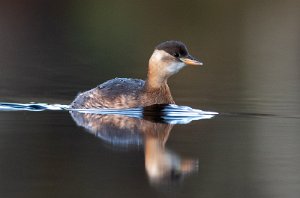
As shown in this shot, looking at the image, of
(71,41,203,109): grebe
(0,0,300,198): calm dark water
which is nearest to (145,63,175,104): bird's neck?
(71,41,203,109): grebe

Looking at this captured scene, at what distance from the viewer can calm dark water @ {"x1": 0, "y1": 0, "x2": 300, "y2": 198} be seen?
29.1 feet

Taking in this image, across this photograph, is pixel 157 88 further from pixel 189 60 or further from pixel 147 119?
pixel 147 119

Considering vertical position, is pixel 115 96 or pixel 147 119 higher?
pixel 115 96

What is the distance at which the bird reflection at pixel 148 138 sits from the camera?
9383 millimetres

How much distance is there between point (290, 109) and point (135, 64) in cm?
666

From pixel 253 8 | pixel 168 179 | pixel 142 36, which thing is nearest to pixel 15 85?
pixel 168 179

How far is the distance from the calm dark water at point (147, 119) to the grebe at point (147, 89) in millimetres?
513

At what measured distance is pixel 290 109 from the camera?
1302 cm

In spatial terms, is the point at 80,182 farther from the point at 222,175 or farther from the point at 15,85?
the point at 15,85

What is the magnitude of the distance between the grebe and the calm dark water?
0.51m

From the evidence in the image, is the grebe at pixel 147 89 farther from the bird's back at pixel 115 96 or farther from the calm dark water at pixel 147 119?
the calm dark water at pixel 147 119

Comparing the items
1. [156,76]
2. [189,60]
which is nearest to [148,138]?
[189,60]

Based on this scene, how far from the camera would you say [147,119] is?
1229cm

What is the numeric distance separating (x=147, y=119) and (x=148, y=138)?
143 centimetres
